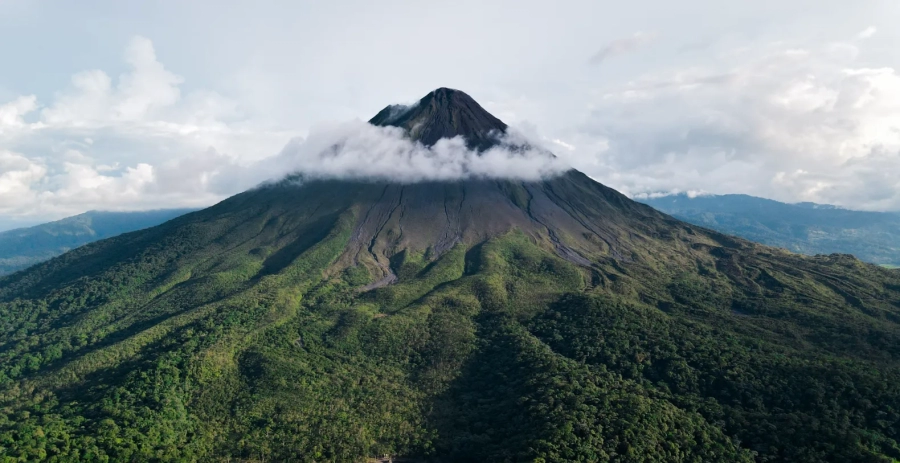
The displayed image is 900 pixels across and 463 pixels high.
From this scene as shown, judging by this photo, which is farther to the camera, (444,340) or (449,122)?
(449,122)

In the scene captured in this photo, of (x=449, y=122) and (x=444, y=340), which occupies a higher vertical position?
(x=449, y=122)

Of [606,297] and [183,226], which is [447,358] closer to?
[606,297]

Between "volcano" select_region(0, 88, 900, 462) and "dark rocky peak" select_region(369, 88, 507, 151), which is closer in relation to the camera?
"volcano" select_region(0, 88, 900, 462)

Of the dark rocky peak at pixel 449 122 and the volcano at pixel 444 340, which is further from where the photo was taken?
the dark rocky peak at pixel 449 122

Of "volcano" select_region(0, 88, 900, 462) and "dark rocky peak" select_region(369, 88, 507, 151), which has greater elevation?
"dark rocky peak" select_region(369, 88, 507, 151)

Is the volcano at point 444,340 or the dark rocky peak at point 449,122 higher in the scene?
the dark rocky peak at point 449,122

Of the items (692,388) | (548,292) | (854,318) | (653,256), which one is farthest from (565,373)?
(653,256)
